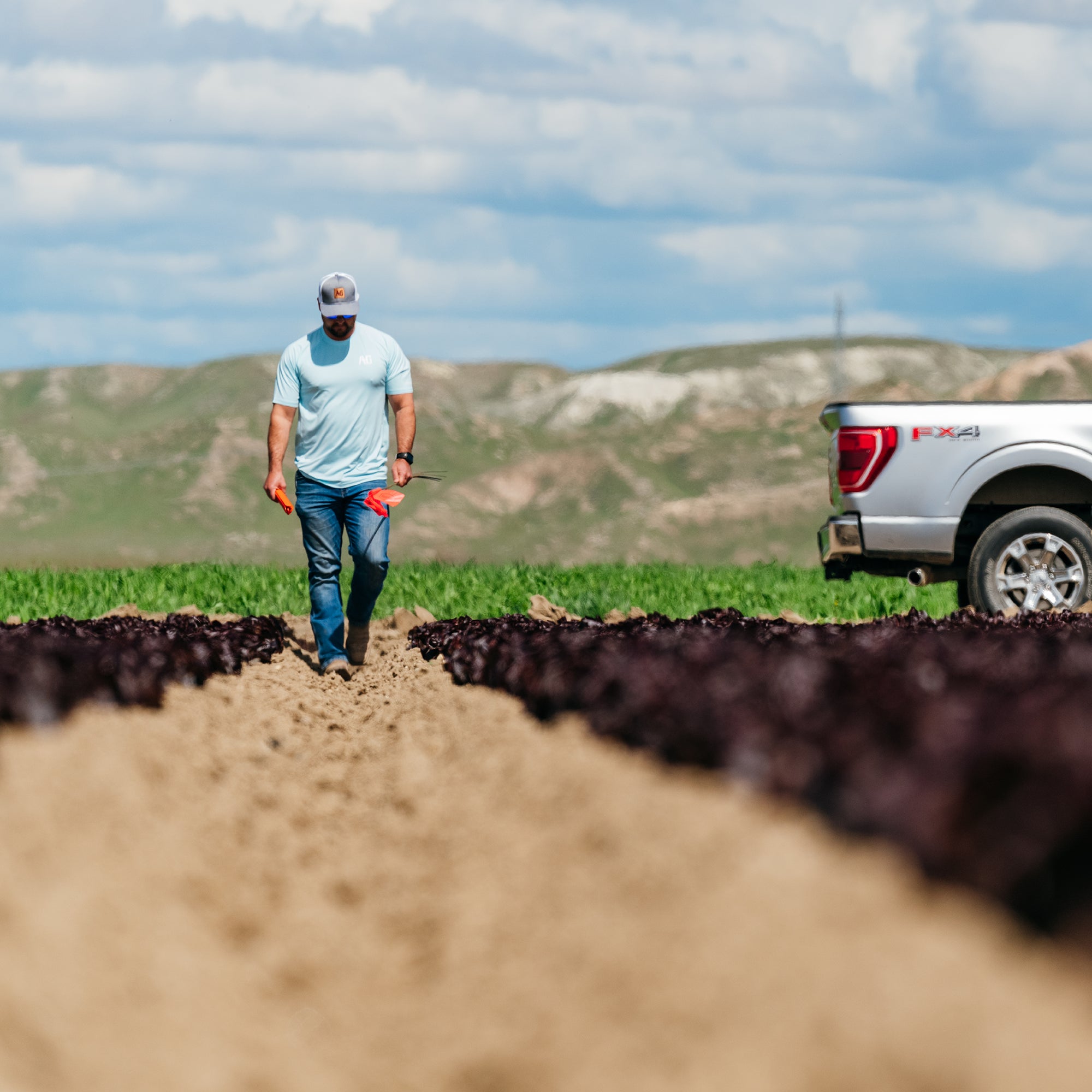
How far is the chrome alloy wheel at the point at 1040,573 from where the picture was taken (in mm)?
10945

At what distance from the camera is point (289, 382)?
30.1 feet

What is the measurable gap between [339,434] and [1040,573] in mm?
5519

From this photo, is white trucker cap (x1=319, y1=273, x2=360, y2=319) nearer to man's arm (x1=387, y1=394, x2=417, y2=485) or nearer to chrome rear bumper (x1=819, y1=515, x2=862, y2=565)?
man's arm (x1=387, y1=394, x2=417, y2=485)

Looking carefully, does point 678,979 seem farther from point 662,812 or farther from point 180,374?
point 180,374

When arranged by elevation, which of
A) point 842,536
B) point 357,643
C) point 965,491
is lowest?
point 357,643

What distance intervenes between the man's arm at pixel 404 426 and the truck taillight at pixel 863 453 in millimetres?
3452

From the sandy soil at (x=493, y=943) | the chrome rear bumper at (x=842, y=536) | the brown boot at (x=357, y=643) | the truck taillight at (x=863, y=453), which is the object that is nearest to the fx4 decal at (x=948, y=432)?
the truck taillight at (x=863, y=453)

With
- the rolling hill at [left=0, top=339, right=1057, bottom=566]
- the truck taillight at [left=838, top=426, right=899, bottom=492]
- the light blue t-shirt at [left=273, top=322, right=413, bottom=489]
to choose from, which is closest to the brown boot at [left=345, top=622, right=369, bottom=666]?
the light blue t-shirt at [left=273, top=322, right=413, bottom=489]

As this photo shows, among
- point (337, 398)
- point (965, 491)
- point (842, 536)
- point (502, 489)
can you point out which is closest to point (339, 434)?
point (337, 398)

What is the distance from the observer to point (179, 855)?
5234mm

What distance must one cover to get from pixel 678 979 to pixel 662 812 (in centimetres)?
98

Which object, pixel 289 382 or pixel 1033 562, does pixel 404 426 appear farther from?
pixel 1033 562

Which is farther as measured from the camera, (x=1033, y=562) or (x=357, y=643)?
(x=1033, y=562)

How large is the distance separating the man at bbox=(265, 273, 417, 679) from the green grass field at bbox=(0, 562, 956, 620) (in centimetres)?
280
